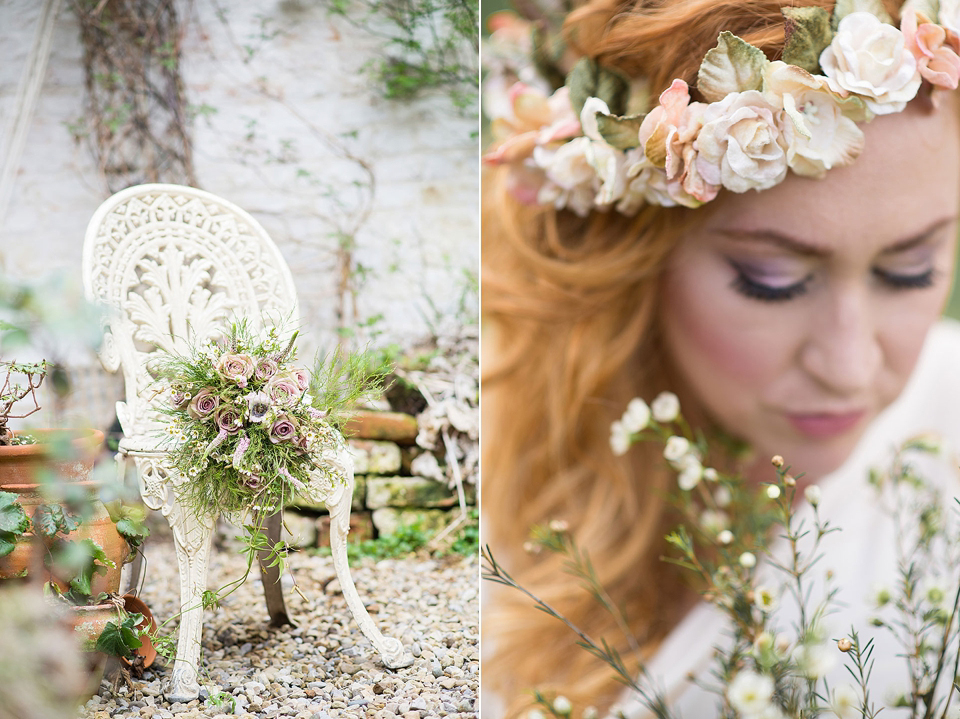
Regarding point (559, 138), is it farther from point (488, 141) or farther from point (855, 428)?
point (855, 428)

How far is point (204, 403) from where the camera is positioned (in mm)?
1629

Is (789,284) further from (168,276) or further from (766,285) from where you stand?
(168,276)

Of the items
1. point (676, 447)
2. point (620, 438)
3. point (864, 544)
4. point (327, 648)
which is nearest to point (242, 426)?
point (327, 648)

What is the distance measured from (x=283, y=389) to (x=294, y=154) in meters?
1.45

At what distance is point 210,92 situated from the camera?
2797mm

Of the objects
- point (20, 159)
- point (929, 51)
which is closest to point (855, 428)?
point (929, 51)

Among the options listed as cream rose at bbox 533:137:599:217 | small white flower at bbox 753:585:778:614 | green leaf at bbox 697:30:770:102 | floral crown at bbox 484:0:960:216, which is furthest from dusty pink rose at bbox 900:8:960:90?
small white flower at bbox 753:585:778:614

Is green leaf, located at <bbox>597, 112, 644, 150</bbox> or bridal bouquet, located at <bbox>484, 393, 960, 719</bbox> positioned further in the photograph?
green leaf, located at <bbox>597, 112, 644, 150</bbox>

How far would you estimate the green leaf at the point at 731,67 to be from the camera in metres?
1.34

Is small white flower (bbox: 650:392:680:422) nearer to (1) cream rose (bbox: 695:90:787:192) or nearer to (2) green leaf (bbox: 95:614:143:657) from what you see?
(1) cream rose (bbox: 695:90:787:192)

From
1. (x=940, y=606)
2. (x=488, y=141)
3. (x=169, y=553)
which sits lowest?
(x=169, y=553)

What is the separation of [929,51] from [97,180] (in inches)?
110

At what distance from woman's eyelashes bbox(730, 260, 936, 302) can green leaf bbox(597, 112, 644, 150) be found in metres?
0.37

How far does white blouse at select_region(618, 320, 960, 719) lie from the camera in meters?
1.75
